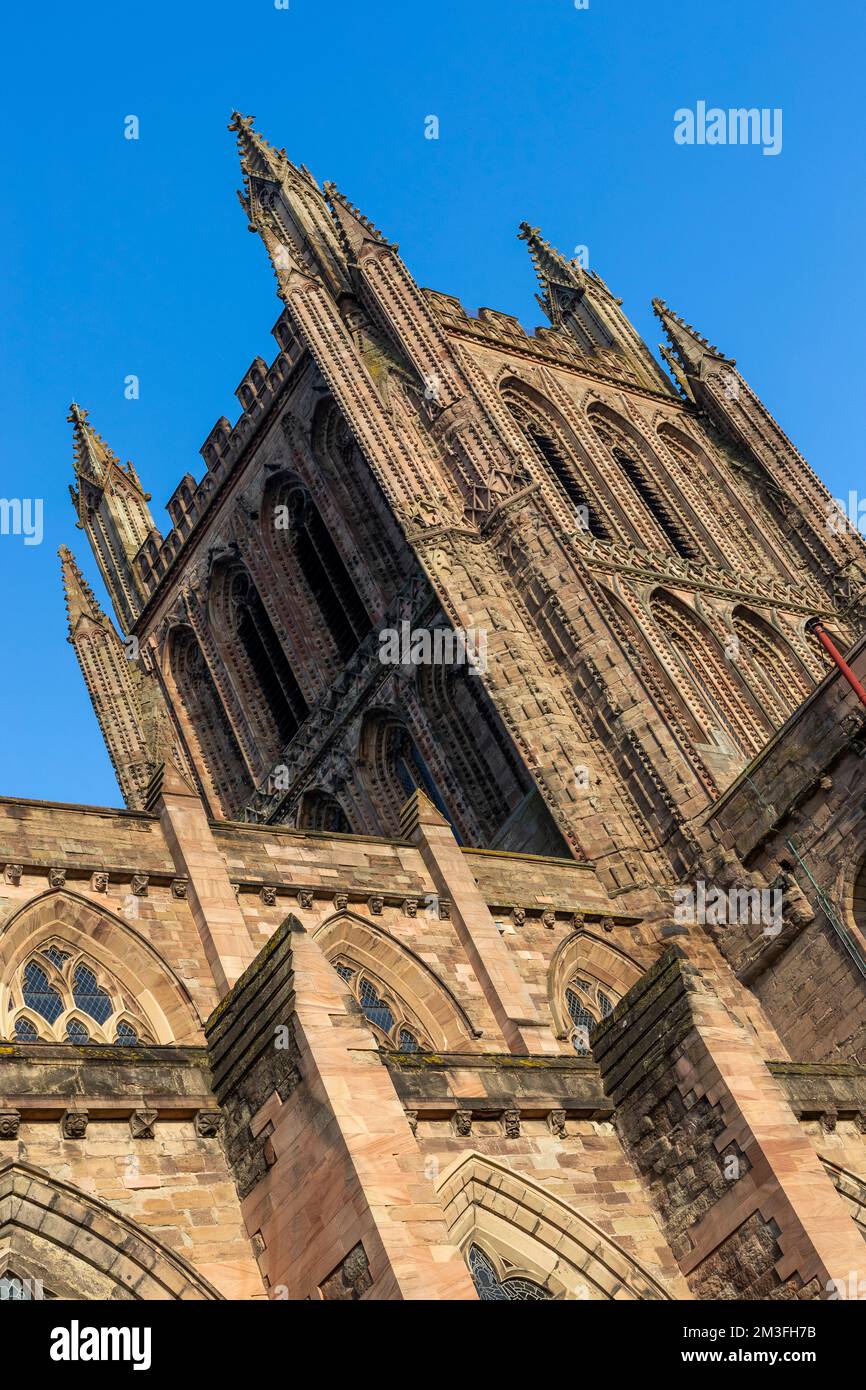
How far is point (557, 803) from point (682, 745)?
7.93 ft

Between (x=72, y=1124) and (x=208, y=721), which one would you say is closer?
(x=72, y=1124)

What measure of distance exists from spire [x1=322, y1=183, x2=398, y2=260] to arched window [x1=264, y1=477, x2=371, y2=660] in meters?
6.23

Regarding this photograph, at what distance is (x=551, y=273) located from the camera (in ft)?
171

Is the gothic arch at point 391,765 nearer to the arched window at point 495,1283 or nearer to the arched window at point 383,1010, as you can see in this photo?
the arched window at point 383,1010

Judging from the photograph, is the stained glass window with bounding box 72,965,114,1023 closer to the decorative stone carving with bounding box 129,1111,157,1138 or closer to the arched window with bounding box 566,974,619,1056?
the decorative stone carving with bounding box 129,1111,157,1138

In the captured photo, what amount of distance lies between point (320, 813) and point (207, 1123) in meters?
24.6

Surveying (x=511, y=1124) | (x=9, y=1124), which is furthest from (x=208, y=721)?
(x=9, y=1124)

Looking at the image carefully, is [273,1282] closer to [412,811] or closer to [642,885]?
[412,811]

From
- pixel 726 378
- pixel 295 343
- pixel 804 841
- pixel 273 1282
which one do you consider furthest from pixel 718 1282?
pixel 726 378

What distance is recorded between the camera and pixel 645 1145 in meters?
16.1

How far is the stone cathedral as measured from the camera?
45.2 feet

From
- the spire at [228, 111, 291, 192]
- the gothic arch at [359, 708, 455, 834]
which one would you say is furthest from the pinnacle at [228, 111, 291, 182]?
Answer: the gothic arch at [359, 708, 455, 834]

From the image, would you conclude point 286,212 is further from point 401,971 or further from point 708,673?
point 401,971

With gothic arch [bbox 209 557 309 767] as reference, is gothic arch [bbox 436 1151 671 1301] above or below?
below
